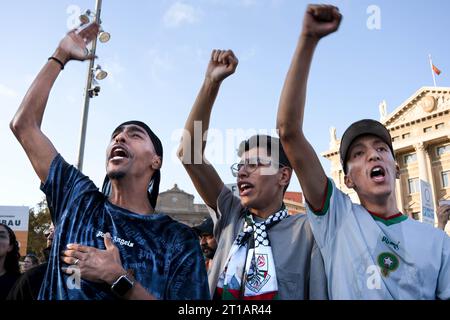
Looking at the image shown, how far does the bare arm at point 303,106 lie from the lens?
202cm

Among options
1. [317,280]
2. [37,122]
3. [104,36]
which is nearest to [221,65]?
[37,122]

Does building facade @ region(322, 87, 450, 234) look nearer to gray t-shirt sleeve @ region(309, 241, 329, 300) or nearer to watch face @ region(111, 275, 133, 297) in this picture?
gray t-shirt sleeve @ region(309, 241, 329, 300)

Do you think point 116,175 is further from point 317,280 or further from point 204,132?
point 317,280

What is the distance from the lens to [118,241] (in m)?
2.26

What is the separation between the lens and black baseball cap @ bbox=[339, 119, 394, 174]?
261cm

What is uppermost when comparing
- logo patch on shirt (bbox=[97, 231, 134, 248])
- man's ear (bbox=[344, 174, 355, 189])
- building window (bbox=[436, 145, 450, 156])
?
building window (bbox=[436, 145, 450, 156])

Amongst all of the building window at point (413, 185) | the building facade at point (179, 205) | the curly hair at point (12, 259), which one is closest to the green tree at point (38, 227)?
the curly hair at point (12, 259)

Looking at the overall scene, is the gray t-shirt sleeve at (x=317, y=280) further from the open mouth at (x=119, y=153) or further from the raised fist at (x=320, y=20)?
the open mouth at (x=119, y=153)

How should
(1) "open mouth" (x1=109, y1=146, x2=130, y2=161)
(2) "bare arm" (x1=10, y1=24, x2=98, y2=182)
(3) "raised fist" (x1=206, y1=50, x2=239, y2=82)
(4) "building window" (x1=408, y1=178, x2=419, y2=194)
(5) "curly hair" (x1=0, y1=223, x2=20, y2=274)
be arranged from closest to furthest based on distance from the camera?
(2) "bare arm" (x1=10, y1=24, x2=98, y2=182), (3) "raised fist" (x1=206, y1=50, x2=239, y2=82), (1) "open mouth" (x1=109, y1=146, x2=130, y2=161), (5) "curly hair" (x1=0, y1=223, x2=20, y2=274), (4) "building window" (x1=408, y1=178, x2=419, y2=194)

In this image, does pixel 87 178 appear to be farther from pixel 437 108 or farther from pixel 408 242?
pixel 437 108

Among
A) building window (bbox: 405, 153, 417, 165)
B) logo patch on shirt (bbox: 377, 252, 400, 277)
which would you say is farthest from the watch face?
building window (bbox: 405, 153, 417, 165)

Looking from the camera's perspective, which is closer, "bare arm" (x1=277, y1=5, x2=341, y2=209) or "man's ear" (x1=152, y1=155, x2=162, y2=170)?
"bare arm" (x1=277, y1=5, x2=341, y2=209)

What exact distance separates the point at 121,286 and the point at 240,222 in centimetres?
111

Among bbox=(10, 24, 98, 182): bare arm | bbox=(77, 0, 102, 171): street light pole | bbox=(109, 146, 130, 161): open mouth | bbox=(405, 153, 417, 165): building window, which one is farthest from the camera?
bbox=(405, 153, 417, 165): building window
